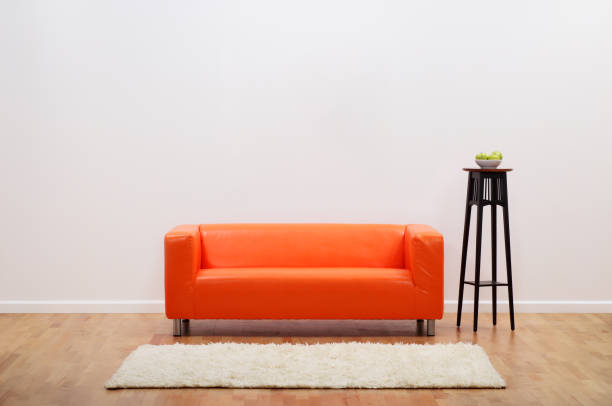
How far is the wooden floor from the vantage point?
375 cm

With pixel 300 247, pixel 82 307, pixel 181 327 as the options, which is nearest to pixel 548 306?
pixel 300 247

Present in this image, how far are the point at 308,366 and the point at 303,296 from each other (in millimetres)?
799

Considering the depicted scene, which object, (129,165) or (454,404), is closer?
(454,404)

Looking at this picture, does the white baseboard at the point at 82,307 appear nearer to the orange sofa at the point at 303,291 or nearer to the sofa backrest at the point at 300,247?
the sofa backrest at the point at 300,247

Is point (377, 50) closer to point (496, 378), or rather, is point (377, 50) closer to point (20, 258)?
point (496, 378)

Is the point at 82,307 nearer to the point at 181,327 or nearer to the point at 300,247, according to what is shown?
the point at 181,327

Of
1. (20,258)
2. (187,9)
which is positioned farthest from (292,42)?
(20,258)

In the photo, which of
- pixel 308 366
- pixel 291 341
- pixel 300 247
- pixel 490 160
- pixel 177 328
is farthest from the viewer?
pixel 300 247

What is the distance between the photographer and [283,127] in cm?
580

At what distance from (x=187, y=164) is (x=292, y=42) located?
122cm

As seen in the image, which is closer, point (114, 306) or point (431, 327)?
point (431, 327)

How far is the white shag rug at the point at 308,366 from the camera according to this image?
394 cm

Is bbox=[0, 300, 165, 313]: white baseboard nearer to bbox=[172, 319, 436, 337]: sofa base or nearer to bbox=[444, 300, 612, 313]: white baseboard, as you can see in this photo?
bbox=[172, 319, 436, 337]: sofa base

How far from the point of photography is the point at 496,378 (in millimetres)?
4012
